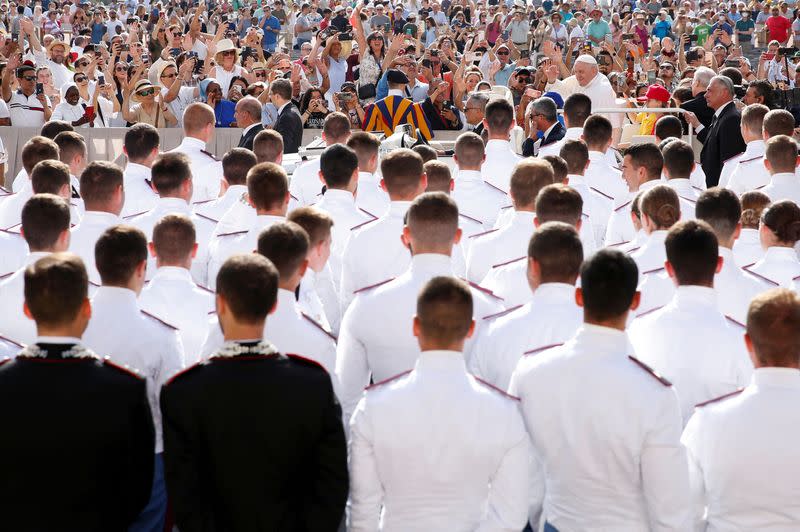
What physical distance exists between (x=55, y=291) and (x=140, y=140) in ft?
13.6

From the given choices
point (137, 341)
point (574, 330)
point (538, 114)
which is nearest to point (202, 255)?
point (137, 341)

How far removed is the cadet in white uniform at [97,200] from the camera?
588 centimetres

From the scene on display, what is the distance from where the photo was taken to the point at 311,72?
16.5 metres

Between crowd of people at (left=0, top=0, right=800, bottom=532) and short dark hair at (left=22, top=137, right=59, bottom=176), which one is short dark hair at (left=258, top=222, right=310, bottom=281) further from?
short dark hair at (left=22, top=137, right=59, bottom=176)

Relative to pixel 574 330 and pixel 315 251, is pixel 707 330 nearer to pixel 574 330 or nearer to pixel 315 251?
pixel 574 330

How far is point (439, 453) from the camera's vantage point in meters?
3.64

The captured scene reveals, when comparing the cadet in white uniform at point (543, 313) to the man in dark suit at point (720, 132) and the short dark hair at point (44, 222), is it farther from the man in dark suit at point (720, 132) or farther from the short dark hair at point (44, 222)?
the man in dark suit at point (720, 132)

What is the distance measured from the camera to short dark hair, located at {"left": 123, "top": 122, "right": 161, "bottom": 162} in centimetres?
764

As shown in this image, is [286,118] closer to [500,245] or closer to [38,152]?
[38,152]

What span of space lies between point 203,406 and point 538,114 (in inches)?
276

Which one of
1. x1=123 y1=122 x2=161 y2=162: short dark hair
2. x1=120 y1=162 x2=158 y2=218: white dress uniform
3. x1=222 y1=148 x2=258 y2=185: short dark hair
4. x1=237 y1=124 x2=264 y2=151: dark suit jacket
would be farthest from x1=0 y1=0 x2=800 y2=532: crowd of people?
x1=237 y1=124 x2=264 y2=151: dark suit jacket

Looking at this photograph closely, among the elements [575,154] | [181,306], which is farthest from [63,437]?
[575,154]

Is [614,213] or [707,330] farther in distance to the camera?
[614,213]

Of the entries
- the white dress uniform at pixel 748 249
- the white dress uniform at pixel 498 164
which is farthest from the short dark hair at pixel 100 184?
the white dress uniform at pixel 498 164
